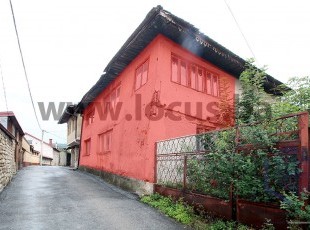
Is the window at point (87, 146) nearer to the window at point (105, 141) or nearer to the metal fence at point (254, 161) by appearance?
the window at point (105, 141)

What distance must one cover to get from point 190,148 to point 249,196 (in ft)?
8.01

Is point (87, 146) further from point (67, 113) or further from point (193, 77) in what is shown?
point (193, 77)

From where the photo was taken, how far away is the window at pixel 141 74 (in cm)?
950

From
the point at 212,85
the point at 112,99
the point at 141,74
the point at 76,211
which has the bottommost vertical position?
the point at 76,211

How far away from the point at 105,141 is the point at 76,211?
7120 mm

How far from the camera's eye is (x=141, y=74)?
9.89 meters

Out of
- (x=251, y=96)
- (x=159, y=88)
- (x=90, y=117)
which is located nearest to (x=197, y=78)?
(x=159, y=88)

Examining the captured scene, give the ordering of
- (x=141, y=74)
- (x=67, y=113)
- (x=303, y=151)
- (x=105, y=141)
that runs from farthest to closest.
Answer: (x=67, y=113) → (x=105, y=141) → (x=141, y=74) → (x=303, y=151)

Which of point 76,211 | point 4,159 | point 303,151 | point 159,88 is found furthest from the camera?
point 4,159

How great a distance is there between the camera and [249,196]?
A: 4922 millimetres

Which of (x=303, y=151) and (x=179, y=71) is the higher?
(x=179, y=71)

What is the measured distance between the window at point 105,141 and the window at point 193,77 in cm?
517

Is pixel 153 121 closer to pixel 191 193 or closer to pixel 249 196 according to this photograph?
pixel 191 193

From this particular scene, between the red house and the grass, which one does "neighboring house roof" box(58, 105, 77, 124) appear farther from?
the grass
